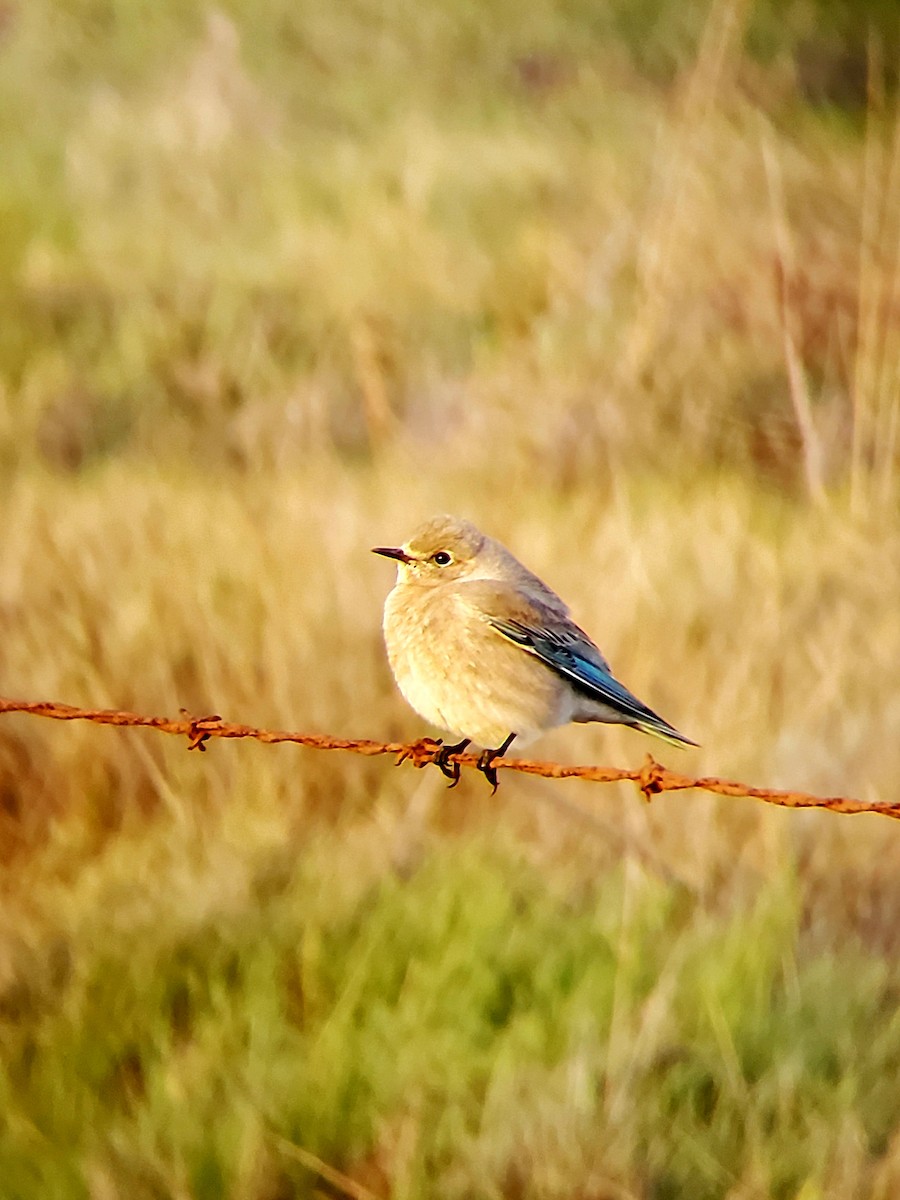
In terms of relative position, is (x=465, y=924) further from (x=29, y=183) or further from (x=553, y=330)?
(x=29, y=183)

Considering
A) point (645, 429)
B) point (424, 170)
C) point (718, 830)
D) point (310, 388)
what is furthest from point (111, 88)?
point (718, 830)

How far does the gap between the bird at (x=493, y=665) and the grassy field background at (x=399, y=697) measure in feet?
2.23

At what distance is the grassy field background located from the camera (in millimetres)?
3424

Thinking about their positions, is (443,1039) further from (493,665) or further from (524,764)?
(524,764)

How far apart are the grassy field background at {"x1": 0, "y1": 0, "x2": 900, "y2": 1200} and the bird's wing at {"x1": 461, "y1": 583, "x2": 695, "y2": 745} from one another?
687 millimetres

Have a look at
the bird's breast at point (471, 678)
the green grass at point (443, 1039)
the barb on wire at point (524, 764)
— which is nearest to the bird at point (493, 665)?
the bird's breast at point (471, 678)

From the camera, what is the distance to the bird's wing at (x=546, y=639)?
123 inches

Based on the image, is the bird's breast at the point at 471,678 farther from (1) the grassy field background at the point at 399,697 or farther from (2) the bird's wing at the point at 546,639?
(1) the grassy field background at the point at 399,697

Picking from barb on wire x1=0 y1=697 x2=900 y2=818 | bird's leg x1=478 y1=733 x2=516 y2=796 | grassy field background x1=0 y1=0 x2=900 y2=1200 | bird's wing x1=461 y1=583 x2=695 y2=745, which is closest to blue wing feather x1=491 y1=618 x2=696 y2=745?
bird's wing x1=461 y1=583 x2=695 y2=745

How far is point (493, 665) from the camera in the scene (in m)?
3.12

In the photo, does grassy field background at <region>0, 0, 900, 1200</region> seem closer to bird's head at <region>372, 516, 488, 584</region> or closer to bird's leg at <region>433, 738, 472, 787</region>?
bird's leg at <region>433, 738, 472, 787</region>

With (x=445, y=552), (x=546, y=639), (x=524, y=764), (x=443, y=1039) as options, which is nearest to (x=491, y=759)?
(x=524, y=764)

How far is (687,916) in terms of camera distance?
4027 mm

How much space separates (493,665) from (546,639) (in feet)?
0.37
